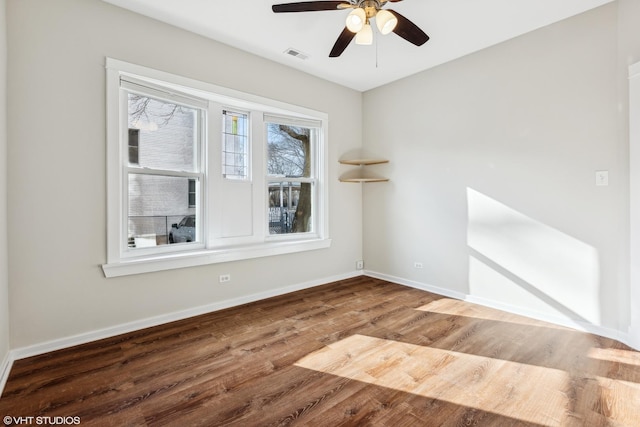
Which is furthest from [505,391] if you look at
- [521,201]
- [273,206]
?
[273,206]

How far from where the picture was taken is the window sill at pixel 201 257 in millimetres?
2617

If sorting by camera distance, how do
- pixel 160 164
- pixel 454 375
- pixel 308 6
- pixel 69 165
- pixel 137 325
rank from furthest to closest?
pixel 160 164 < pixel 137 325 < pixel 69 165 < pixel 308 6 < pixel 454 375

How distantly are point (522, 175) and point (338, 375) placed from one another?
2.68 m

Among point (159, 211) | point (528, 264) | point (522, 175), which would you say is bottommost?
point (528, 264)

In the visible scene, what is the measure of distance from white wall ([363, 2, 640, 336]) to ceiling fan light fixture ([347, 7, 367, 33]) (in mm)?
1952

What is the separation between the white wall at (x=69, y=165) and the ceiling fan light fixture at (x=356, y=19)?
1.73 meters

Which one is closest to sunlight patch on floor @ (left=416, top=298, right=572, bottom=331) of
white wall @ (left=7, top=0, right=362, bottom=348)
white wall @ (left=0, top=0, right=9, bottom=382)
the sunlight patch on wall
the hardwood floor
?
the hardwood floor

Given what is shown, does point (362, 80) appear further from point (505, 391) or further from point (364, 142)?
point (505, 391)

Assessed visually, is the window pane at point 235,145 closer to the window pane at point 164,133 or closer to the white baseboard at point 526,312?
the window pane at point 164,133

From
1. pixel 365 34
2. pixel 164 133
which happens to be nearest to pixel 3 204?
pixel 164 133

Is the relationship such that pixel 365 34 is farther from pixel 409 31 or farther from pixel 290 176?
pixel 290 176

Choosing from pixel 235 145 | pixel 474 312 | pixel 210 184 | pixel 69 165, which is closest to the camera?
pixel 69 165

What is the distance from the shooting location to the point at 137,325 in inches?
107

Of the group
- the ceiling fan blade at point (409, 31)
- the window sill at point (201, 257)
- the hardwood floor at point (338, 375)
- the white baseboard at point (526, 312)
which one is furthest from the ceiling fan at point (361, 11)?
the white baseboard at point (526, 312)
